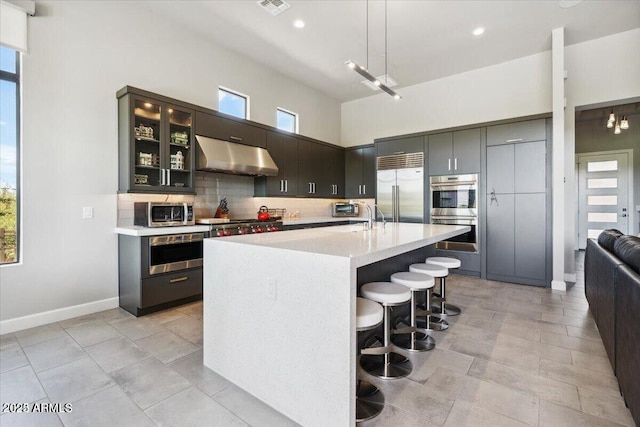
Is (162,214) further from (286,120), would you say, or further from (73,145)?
(286,120)

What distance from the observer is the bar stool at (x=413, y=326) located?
93.9 inches

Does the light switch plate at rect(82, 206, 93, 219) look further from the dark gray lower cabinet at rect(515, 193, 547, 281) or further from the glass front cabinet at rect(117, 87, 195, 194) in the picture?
the dark gray lower cabinet at rect(515, 193, 547, 281)

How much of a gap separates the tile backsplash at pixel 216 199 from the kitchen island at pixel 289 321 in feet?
7.07

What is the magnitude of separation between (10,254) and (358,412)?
11.3 feet

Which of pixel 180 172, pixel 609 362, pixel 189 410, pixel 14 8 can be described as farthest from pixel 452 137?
pixel 14 8

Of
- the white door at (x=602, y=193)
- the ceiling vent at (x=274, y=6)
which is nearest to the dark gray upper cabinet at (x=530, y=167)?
the ceiling vent at (x=274, y=6)

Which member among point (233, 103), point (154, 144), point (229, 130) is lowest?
point (154, 144)

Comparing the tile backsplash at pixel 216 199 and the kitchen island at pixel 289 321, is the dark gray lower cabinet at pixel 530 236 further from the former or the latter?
the tile backsplash at pixel 216 199

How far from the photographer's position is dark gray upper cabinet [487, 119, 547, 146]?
4379 millimetres

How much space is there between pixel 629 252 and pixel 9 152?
507cm

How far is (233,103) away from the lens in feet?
16.4

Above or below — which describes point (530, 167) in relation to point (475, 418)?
above

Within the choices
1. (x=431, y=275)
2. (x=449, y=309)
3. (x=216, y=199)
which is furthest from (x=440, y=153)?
(x=216, y=199)

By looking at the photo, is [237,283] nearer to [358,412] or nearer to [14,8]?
[358,412]
